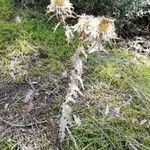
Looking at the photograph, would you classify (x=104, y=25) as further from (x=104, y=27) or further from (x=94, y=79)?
(x=94, y=79)

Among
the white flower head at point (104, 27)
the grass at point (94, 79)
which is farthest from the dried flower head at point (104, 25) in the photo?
the grass at point (94, 79)

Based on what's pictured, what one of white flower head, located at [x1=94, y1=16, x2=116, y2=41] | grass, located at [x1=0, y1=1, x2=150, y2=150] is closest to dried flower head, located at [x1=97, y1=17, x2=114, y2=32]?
white flower head, located at [x1=94, y1=16, x2=116, y2=41]

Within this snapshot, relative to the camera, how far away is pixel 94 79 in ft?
8.82

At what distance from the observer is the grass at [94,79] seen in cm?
234

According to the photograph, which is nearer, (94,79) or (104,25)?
(104,25)

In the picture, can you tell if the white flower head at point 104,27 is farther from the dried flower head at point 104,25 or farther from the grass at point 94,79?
the grass at point 94,79

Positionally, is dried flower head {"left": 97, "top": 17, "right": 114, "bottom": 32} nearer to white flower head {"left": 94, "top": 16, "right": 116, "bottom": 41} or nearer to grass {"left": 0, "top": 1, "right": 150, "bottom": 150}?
white flower head {"left": 94, "top": 16, "right": 116, "bottom": 41}

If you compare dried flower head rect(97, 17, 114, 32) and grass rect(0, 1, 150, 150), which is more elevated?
dried flower head rect(97, 17, 114, 32)

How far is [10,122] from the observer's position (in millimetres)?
2395

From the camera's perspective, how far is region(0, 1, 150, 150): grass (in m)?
2.34

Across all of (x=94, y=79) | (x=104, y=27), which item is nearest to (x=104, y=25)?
(x=104, y=27)

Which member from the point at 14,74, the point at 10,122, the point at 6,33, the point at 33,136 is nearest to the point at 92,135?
the point at 33,136

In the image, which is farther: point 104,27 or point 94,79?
point 94,79

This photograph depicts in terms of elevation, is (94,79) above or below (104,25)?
below
